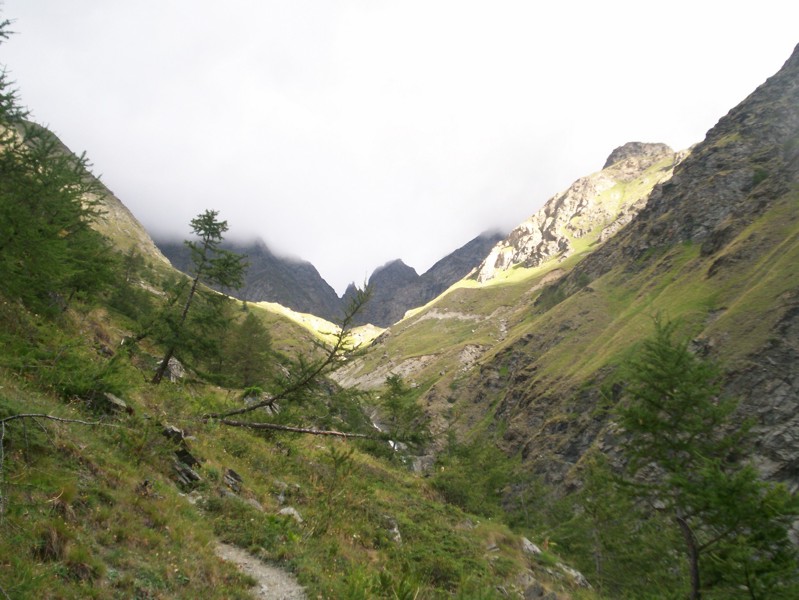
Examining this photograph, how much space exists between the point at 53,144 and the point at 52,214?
5426mm

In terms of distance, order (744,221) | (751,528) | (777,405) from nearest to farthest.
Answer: (751,528), (777,405), (744,221)

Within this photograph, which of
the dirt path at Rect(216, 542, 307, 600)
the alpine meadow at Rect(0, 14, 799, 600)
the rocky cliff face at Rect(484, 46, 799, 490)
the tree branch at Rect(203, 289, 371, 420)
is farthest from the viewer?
the rocky cliff face at Rect(484, 46, 799, 490)

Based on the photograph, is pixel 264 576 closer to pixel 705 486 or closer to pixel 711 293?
pixel 705 486

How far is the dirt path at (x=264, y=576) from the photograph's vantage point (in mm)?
7984

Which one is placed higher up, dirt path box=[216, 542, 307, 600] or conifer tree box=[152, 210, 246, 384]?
conifer tree box=[152, 210, 246, 384]

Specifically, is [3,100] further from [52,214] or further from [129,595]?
[129,595]

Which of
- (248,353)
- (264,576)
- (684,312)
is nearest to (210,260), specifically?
(264,576)

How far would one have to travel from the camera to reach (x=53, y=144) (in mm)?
19125

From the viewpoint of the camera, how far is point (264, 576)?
27.8ft

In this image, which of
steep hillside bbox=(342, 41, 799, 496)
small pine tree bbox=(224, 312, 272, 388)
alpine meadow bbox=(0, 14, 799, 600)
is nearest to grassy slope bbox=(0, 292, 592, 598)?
alpine meadow bbox=(0, 14, 799, 600)

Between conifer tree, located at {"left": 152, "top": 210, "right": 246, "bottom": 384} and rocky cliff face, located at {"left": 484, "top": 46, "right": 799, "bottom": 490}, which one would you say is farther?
rocky cliff face, located at {"left": 484, "top": 46, "right": 799, "bottom": 490}

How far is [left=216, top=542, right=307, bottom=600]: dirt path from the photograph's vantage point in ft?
26.2

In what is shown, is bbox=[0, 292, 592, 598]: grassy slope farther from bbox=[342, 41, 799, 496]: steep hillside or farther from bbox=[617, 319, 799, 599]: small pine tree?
bbox=[342, 41, 799, 496]: steep hillside

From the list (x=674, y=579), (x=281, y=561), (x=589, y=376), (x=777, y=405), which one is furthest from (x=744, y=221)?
(x=281, y=561)
